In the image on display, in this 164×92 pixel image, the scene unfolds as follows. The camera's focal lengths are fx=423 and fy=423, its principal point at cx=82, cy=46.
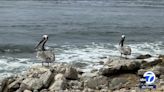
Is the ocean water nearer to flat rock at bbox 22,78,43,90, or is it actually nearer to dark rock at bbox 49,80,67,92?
flat rock at bbox 22,78,43,90

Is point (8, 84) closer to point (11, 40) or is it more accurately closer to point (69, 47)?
point (69, 47)

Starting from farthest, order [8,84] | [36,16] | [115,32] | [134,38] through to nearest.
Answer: [36,16], [115,32], [134,38], [8,84]

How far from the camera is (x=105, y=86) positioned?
60.2ft

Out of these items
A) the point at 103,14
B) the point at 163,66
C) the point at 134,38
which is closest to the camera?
the point at 163,66

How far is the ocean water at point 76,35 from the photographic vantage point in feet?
94.7

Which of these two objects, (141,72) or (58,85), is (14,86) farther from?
(141,72)

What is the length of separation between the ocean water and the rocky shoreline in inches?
219

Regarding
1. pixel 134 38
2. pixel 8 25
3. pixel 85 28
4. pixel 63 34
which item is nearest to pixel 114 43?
pixel 134 38

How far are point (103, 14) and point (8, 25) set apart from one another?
62.1 ft

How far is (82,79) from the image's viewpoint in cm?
1923

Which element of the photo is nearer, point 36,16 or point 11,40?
point 11,40

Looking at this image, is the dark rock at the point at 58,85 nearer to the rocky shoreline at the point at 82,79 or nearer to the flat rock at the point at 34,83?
the rocky shoreline at the point at 82,79

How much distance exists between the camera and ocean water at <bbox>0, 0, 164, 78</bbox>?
28.9 meters

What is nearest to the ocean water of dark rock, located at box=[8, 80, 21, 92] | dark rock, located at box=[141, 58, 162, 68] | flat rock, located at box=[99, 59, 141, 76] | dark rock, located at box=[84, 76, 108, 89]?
dark rock, located at box=[141, 58, 162, 68]
